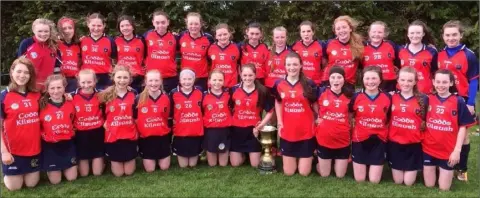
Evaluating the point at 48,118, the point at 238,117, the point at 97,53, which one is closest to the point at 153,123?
the point at 238,117

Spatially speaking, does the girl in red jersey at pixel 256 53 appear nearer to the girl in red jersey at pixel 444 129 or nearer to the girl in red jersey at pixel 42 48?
the girl in red jersey at pixel 444 129

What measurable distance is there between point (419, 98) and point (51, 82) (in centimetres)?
375

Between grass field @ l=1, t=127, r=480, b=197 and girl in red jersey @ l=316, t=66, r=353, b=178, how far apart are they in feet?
0.84

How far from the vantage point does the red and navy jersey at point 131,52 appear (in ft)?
20.2

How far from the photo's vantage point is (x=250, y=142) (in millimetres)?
5488

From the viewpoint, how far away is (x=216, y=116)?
543cm

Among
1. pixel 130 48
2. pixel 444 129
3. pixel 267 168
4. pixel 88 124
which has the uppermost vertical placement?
pixel 130 48

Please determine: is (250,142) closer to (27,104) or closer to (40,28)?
(27,104)

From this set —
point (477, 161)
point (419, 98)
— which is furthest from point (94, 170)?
point (477, 161)

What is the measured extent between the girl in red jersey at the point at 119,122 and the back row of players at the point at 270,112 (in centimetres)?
1

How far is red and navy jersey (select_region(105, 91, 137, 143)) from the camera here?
5.09 m

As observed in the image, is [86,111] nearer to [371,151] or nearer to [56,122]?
[56,122]

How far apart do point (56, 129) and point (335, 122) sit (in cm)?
290

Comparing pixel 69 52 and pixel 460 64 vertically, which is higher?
pixel 69 52
